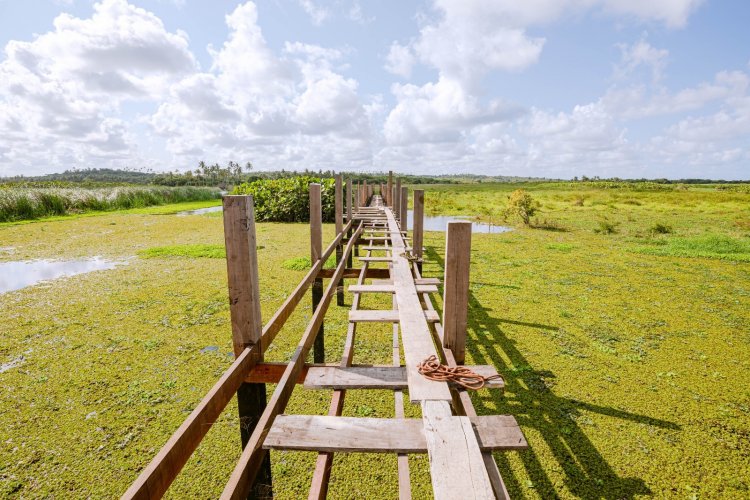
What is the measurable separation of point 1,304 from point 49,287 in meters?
1.13

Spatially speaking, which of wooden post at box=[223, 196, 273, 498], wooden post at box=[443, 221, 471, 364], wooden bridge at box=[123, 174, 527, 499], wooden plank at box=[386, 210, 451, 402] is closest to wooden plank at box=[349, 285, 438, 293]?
wooden plank at box=[386, 210, 451, 402]

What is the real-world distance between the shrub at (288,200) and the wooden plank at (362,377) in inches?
702

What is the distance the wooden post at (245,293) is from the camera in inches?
99.1

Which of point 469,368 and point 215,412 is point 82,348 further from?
point 469,368

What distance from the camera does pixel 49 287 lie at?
8.18 metres

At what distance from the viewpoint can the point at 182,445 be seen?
1752mm

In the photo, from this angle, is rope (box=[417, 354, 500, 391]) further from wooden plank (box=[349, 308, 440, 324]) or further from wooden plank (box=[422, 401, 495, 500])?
wooden plank (box=[349, 308, 440, 324])

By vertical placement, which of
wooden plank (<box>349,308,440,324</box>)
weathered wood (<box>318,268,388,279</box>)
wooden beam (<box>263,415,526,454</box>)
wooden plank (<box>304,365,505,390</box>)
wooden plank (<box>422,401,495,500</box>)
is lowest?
weathered wood (<box>318,268,388,279</box>)

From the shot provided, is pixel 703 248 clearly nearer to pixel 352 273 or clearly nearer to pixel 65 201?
pixel 352 273

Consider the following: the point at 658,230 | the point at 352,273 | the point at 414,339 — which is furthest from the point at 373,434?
the point at 658,230

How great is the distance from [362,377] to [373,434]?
2.30ft

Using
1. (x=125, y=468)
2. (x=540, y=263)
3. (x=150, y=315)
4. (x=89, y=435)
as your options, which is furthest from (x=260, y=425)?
(x=540, y=263)

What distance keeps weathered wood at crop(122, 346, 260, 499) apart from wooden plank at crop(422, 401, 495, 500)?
1.12 metres

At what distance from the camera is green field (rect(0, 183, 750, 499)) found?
124 inches
